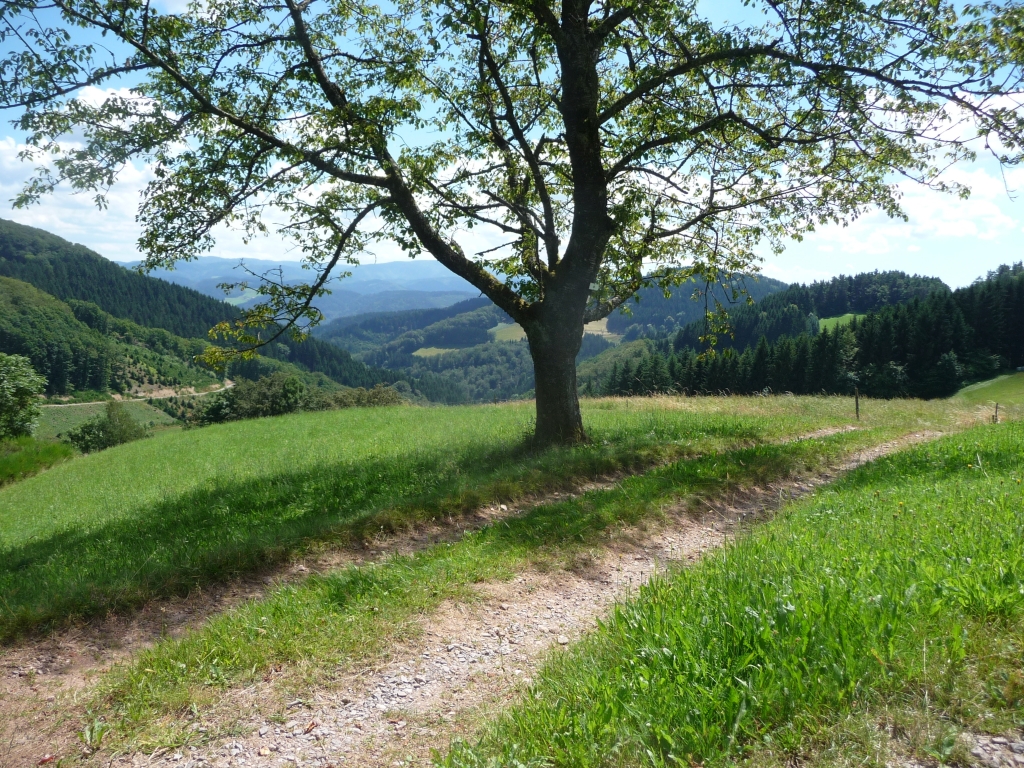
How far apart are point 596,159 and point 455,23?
3453mm

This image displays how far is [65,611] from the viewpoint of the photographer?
569cm

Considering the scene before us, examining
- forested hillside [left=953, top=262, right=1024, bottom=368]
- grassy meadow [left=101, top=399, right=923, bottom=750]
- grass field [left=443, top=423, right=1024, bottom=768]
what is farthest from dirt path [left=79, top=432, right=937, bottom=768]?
forested hillside [left=953, top=262, right=1024, bottom=368]

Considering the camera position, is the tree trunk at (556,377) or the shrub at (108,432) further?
the shrub at (108,432)

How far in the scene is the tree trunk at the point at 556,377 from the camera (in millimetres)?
11578

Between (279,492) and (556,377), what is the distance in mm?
5695

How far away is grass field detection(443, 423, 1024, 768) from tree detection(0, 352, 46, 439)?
5217cm

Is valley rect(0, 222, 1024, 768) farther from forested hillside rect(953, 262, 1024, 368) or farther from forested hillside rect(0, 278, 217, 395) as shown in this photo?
forested hillside rect(0, 278, 217, 395)

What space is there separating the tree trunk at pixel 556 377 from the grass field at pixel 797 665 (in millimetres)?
7356

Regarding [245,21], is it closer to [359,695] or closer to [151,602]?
[151,602]

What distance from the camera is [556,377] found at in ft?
38.5

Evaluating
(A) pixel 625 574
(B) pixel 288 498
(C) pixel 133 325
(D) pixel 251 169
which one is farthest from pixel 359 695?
(C) pixel 133 325

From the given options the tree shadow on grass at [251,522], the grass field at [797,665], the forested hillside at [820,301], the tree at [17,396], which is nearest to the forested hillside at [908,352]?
the forested hillside at [820,301]

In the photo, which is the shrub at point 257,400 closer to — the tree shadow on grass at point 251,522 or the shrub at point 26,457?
the shrub at point 26,457

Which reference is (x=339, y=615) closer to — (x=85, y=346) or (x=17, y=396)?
(x=17, y=396)
